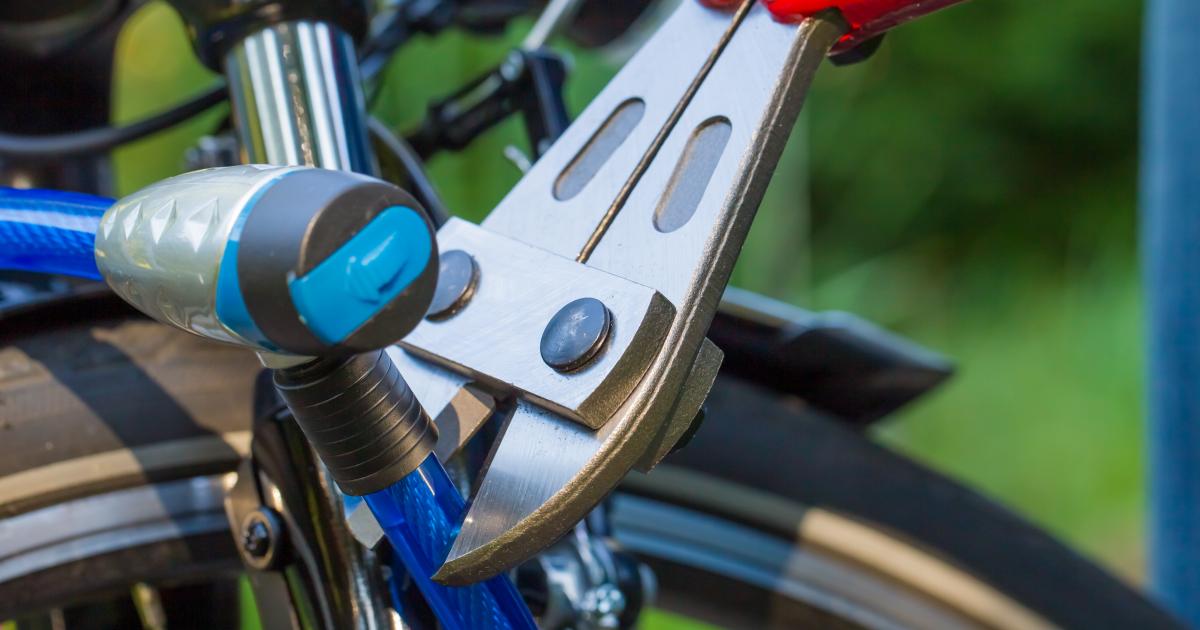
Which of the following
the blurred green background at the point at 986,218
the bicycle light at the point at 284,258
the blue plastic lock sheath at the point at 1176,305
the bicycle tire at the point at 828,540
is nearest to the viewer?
the bicycle light at the point at 284,258

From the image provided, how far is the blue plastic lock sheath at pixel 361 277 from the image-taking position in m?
0.28

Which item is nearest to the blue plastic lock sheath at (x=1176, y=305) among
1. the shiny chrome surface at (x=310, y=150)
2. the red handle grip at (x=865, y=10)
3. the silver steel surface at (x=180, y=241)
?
the red handle grip at (x=865, y=10)

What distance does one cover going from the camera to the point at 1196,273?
2.73 feet

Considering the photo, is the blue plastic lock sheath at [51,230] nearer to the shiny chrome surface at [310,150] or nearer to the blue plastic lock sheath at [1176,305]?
the shiny chrome surface at [310,150]

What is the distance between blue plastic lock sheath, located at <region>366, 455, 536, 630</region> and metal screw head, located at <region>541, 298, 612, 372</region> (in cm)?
5

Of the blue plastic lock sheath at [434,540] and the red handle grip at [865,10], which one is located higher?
Result: the red handle grip at [865,10]

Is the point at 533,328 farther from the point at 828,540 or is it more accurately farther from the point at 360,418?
the point at 828,540

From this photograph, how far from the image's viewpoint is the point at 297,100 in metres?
0.46

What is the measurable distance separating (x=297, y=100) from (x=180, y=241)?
0.19m

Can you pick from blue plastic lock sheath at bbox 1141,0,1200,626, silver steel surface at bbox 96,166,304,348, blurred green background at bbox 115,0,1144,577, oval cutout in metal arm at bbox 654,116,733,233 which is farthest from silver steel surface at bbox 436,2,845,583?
blurred green background at bbox 115,0,1144,577

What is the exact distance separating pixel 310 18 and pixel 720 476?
0.34 meters

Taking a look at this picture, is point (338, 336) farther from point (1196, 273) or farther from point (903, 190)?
point (903, 190)

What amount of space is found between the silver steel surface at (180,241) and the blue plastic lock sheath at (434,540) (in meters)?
0.09

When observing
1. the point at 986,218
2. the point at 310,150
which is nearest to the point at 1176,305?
the point at 310,150
